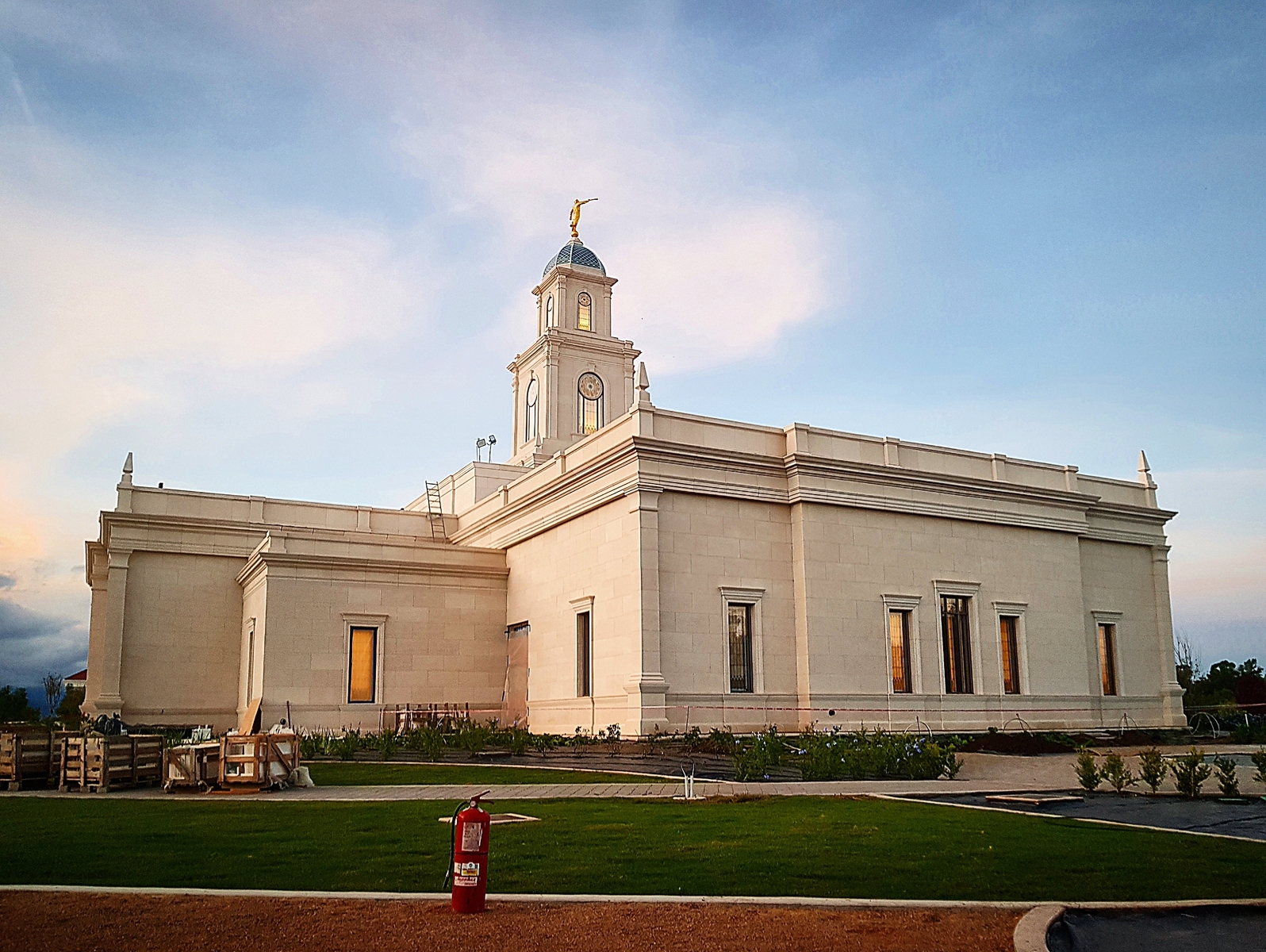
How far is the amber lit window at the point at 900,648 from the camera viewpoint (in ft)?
111

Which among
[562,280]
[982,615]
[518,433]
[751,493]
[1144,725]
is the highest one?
[562,280]

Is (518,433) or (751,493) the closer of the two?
(751,493)

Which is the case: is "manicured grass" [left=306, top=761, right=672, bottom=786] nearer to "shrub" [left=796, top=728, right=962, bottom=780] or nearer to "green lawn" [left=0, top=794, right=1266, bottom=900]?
"shrub" [left=796, top=728, right=962, bottom=780]

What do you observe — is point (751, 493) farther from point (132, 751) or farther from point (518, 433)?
point (518, 433)

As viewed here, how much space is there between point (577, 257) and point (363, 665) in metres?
23.8

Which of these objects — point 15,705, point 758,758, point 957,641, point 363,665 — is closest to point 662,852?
point 758,758

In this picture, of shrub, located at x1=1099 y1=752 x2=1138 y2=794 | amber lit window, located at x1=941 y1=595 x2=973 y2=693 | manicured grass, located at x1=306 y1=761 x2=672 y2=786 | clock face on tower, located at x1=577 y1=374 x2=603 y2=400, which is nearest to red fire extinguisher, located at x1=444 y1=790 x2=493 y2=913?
manicured grass, located at x1=306 y1=761 x2=672 y2=786

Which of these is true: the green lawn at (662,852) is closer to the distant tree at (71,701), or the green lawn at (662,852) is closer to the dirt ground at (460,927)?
the dirt ground at (460,927)

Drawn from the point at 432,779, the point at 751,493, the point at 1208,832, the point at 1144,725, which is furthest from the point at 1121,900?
the point at 1144,725

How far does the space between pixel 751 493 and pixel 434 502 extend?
877 inches

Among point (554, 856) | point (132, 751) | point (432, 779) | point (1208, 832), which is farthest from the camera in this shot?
point (432, 779)

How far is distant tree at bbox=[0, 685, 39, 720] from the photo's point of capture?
180 feet

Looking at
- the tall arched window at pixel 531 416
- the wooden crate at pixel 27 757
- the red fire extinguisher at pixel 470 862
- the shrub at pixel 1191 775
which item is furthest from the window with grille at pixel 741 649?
the red fire extinguisher at pixel 470 862

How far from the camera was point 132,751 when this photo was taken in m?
19.0
